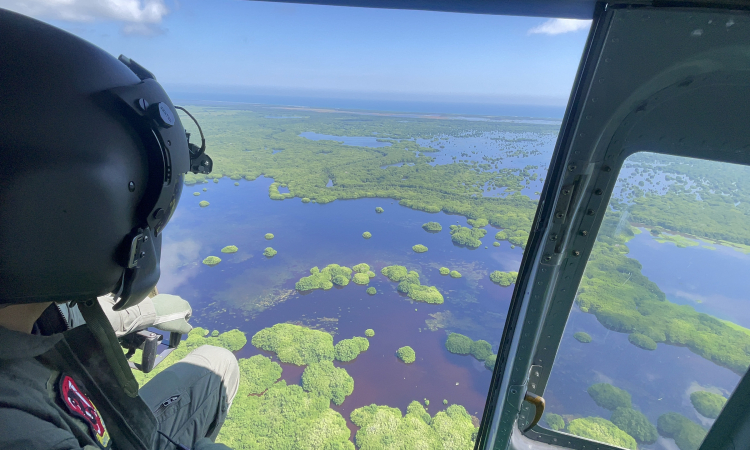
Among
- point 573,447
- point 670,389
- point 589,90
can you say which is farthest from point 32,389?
point 670,389

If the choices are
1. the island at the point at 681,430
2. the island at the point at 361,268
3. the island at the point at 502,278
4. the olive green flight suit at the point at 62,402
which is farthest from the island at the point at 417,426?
the island at the point at 681,430

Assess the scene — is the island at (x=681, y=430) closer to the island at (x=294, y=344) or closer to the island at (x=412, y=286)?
the island at (x=294, y=344)

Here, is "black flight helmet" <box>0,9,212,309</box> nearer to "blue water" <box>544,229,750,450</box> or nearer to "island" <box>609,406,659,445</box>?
"blue water" <box>544,229,750,450</box>

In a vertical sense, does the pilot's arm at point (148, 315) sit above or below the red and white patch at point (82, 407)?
below

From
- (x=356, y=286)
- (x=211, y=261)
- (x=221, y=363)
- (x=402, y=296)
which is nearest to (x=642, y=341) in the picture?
(x=221, y=363)

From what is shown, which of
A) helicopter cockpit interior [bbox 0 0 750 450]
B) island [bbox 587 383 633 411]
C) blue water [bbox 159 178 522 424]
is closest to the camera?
helicopter cockpit interior [bbox 0 0 750 450]

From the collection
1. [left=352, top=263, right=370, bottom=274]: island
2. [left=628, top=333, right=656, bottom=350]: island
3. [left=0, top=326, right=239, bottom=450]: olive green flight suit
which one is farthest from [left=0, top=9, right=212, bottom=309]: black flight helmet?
[left=352, top=263, right=370, bottom=274]: island

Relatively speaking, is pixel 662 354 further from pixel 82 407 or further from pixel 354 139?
pixel 354 139
